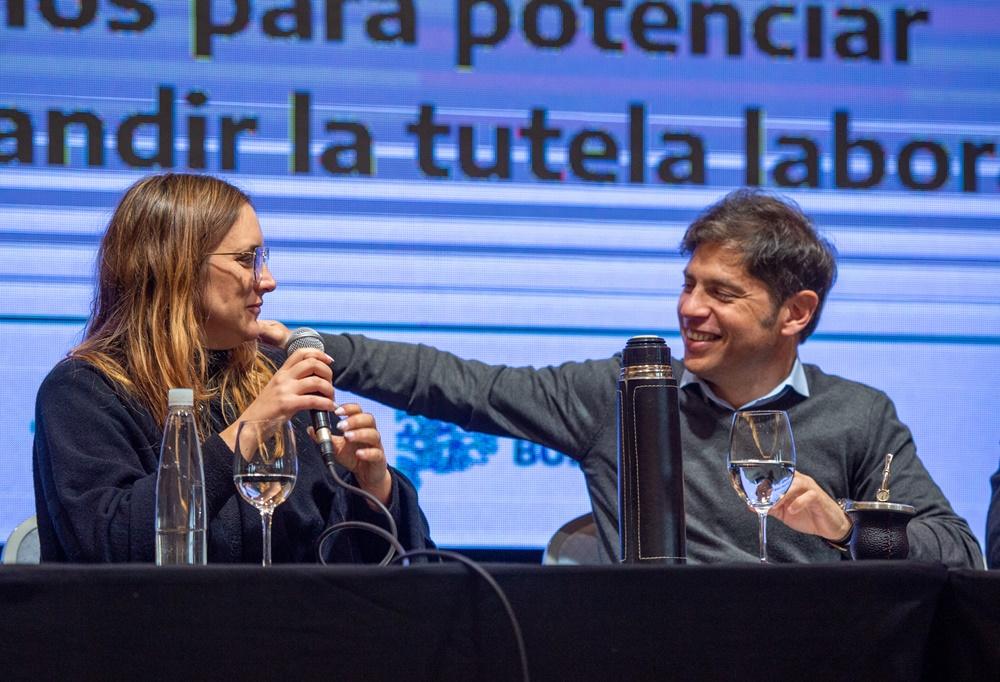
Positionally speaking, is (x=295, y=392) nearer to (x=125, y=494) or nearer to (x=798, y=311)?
(x=125, y=494)

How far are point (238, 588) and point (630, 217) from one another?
7.81ft

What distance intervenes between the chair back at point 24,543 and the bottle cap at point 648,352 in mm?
1352

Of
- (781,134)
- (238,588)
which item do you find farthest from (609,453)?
(238,588)

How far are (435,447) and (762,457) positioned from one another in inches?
63.1

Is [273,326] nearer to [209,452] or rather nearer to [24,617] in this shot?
[209,452]

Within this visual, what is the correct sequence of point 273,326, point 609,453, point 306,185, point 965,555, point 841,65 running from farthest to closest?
point 841,65
point 306,185
point 609,453
point 273,326
point 965,555

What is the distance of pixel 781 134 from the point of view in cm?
359

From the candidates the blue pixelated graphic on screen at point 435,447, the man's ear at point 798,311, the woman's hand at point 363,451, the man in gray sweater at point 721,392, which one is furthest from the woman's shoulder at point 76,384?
the man's ear at point 798,311

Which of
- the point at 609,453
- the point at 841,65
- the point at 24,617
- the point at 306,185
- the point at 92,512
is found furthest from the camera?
the point at 841,65

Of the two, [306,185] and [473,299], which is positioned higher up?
[306,185]

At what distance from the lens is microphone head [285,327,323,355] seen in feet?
7.39

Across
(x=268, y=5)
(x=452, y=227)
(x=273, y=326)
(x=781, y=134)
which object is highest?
(x=268, y=5)

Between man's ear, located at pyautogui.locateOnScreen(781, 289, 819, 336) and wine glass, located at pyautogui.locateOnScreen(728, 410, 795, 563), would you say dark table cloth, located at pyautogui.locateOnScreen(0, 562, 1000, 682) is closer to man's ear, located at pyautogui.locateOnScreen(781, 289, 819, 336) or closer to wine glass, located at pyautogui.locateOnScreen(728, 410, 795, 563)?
wine glass, located at pyautogui.locateOnScreen(728, 410, 795, 563)

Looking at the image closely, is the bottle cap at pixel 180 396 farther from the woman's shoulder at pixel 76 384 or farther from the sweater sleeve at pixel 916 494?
the sweater sleeve at pixel 916 494
